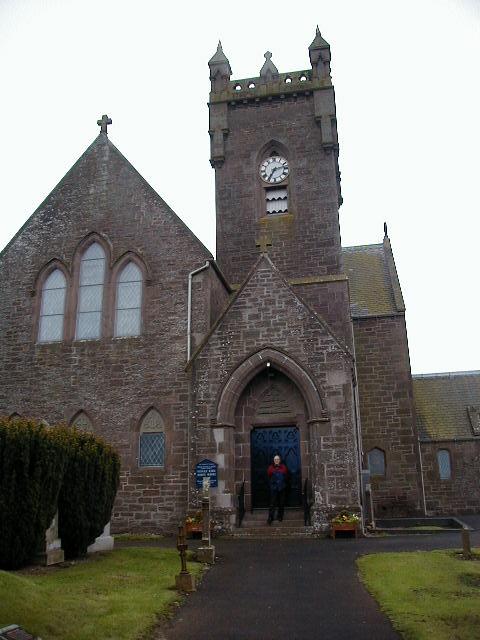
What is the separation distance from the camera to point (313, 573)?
1111 cm

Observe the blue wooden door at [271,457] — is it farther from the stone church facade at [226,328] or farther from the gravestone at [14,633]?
the gravestone at [14,633]

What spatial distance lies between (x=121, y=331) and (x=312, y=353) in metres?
6.42

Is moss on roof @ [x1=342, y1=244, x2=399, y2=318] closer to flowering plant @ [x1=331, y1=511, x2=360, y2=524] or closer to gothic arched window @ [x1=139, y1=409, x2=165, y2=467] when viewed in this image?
gothic arched window @ [x1=139, y1=409, x2=165, y2=467]

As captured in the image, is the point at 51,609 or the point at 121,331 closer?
the point at 51,609

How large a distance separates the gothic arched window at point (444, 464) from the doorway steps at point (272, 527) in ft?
52.0

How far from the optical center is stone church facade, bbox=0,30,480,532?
17.8 meters

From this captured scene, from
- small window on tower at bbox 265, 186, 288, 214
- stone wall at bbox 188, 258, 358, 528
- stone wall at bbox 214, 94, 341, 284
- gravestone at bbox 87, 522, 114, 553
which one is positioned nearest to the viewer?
gravestone at bbox 87, 522, 114, 553

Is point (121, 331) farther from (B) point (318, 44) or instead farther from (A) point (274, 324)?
(B) point (318, 44)

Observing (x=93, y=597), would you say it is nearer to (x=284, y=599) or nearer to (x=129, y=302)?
(x=284, y=599)

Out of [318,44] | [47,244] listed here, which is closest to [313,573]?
[47,244]

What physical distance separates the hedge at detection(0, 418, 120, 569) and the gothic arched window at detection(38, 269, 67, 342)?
7940 millimetres

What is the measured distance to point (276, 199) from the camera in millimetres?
24125

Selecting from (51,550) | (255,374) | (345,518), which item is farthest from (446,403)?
(51,550)

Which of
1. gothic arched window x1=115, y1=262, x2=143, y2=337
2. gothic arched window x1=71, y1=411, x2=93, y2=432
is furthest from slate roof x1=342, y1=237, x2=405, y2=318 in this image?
gothic arched window x1=71, y1=411, x2=93, y2=432
